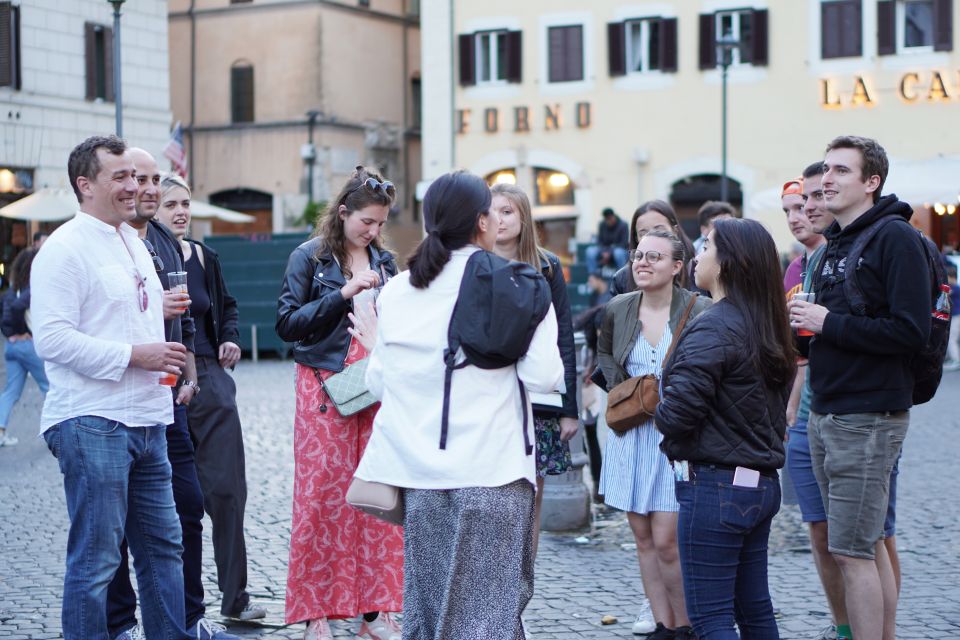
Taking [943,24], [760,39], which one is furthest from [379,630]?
[760,39]

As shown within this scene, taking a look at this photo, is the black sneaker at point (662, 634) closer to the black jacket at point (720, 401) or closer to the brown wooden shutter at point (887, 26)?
the black jacket at point (720, 401)

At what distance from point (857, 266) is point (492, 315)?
1.53m

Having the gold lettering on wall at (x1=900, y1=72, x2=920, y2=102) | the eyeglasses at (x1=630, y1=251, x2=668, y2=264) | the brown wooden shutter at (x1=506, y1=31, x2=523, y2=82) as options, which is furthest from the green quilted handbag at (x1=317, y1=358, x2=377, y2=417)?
the brown wooden shutter at (x1=506, y1=31, x2=523, y2=82)

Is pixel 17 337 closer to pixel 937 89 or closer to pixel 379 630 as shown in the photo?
pixel 379 630

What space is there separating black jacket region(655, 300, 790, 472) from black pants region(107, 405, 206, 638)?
2.13 m

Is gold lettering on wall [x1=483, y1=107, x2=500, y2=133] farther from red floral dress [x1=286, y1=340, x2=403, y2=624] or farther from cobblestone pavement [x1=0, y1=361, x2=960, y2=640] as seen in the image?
red floral dress [x1=286, y1=340, x2=403, y2=624]

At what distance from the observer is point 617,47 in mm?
33375

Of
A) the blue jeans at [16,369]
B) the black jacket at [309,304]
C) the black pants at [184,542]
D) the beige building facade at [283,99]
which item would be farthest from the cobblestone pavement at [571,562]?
the beige building facade at [283,99]

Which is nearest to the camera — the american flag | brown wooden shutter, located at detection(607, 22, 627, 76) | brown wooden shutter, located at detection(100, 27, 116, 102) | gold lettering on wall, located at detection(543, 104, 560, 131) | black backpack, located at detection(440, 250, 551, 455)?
black backpack, located at detection(440, 250, 551, 455)

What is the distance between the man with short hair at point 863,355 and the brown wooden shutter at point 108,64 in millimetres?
26564

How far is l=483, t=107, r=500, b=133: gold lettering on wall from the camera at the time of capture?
3494cm

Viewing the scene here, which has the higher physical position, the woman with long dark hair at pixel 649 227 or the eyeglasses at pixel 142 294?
the woman with long dark hair at pixel 649 227

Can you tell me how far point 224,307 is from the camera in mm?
6523

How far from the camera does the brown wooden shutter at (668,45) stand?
32.7 metres
